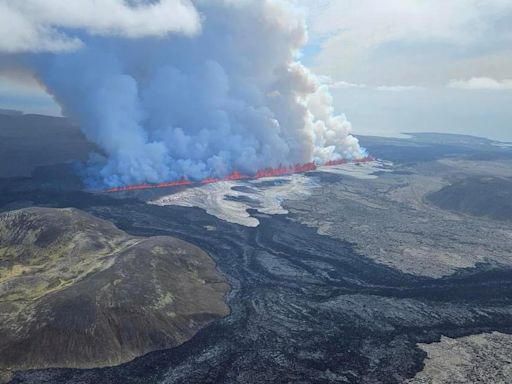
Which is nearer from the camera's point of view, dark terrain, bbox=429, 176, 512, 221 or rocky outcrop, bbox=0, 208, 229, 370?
rocky outcrop, bbox=0, 208, 229, 370

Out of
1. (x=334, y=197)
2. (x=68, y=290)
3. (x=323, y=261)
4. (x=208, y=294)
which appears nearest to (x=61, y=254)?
(x=68, y=290)

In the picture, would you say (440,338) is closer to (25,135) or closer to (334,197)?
(334,197)

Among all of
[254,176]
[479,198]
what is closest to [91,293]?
[254,176]

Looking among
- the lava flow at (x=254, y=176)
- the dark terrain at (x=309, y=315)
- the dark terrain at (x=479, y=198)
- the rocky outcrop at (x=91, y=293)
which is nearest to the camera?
the dark terrain at (x=309, y=315)

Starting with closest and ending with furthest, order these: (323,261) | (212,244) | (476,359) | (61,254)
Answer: (476,359), (61,254), (323,261), (212,244)

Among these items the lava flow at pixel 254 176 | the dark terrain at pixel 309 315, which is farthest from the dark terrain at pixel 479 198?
the lava flow at pixel 254 176

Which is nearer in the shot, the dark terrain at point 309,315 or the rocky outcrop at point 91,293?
the dark terrain at point 309,315

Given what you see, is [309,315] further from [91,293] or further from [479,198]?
[479,198]

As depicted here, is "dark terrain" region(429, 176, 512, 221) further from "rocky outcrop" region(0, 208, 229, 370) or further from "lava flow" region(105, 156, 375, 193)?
"rocky outcrop" region(0, 208, 229, 370)

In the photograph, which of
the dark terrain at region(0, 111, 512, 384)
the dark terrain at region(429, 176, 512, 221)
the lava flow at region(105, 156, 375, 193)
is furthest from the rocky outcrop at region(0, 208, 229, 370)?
the dark terrain at region(429, 176, 512, 221)

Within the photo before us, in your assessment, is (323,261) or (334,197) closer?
(323,261)

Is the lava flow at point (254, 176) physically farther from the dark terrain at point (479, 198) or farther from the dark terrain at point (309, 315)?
the dark terrain at point (479, 198)
